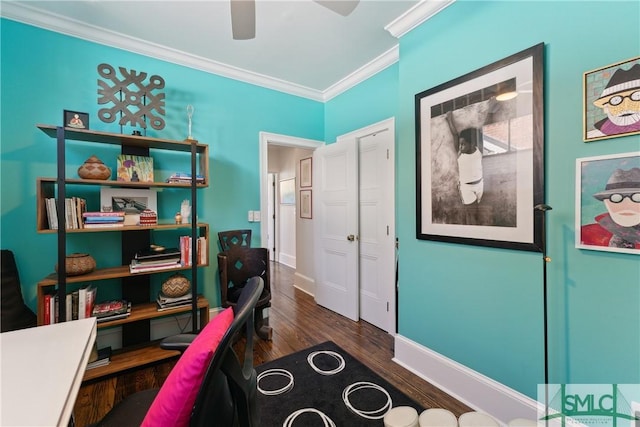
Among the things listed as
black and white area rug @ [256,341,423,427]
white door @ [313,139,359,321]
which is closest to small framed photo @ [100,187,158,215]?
black and white area rug @ [256,341,423,427]

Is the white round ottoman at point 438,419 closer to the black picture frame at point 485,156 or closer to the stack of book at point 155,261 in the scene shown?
the black picture frame at point 485,156

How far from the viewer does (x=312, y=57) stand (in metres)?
2.61

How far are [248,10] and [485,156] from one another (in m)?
1.61

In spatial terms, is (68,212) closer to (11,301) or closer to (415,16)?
(11,301)

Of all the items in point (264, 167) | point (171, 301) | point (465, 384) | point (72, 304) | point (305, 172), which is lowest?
point (465, 384)

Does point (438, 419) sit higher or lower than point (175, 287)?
lower

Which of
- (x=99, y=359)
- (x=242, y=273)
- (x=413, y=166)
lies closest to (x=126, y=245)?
(x=99, y=359)

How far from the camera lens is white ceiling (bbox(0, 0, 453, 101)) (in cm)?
192

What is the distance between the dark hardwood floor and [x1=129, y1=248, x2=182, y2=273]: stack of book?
1031 millimetres

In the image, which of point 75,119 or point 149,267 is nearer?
point 75,119

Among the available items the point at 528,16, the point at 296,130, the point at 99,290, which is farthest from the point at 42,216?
the point at 528,16

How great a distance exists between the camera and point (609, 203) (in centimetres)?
119

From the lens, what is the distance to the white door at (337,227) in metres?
2.94

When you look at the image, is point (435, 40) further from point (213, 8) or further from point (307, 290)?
point (307, 290)
